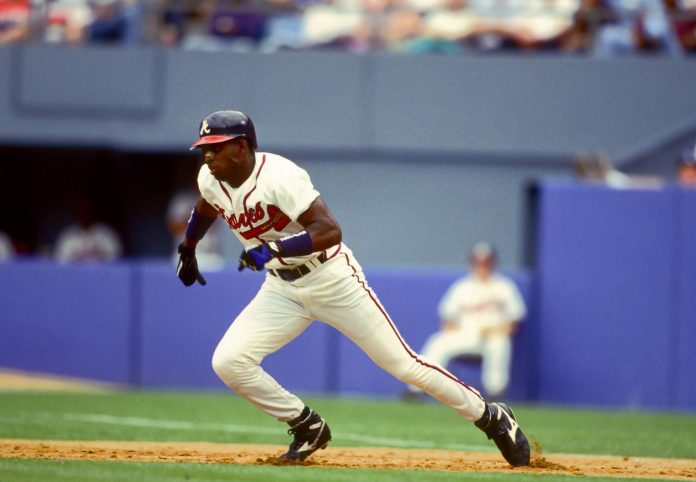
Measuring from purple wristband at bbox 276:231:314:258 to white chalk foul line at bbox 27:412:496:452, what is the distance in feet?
7.66

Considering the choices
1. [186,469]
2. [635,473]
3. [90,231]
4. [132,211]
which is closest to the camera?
[186,469]

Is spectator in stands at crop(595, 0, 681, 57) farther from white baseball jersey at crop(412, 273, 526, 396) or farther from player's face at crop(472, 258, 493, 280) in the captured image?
white baseball jersey at crop(412, 273, 526, 396)

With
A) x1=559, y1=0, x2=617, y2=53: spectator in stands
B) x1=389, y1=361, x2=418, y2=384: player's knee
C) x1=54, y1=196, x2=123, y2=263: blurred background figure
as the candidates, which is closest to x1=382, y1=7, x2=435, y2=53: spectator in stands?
x1=559, y1=0, x2=617, y2=53: spectator in stands

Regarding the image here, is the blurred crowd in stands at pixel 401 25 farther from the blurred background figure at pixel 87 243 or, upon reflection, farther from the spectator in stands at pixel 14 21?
the blurred background figure at pixel 87 243

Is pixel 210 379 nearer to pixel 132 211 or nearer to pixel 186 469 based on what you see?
pixel 132 211

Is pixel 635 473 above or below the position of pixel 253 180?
below

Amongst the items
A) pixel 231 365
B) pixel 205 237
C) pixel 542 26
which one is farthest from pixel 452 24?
pixel 231 365

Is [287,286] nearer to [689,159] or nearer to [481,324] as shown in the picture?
[481,324]

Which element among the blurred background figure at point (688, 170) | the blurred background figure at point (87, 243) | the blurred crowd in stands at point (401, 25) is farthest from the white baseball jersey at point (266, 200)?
the blurred crowd in stands at point (401, 25)

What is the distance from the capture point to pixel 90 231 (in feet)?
47.4

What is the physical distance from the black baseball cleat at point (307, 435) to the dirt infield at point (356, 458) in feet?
0.26

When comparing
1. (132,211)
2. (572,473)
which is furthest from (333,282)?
(132,211)

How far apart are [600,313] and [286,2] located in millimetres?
5207

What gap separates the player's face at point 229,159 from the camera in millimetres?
6383
